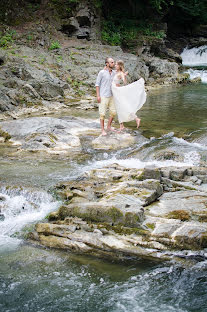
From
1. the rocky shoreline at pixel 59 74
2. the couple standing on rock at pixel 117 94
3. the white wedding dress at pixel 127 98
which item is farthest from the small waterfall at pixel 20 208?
the rocky shoreline at pixel 59 74

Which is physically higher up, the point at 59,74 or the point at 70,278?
the point at 59,74

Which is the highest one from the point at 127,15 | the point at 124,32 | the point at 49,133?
the point at 127,15

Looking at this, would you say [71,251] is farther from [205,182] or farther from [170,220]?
[205,182]

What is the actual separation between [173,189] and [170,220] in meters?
1.39

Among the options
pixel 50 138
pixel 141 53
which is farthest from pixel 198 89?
pixel 50 138

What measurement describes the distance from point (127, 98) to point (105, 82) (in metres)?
0.91

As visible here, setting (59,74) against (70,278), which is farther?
(59,74)

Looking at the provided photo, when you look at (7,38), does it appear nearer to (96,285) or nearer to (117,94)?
(117,94)

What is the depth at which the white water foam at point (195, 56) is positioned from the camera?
34.7 metres

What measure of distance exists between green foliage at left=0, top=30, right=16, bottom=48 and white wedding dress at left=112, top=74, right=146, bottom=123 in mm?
12968

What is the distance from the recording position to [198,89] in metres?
21.4

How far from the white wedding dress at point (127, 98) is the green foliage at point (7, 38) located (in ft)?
42.5

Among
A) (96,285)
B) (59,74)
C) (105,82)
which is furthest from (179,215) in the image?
(59,74)

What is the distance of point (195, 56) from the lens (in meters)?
35.1
